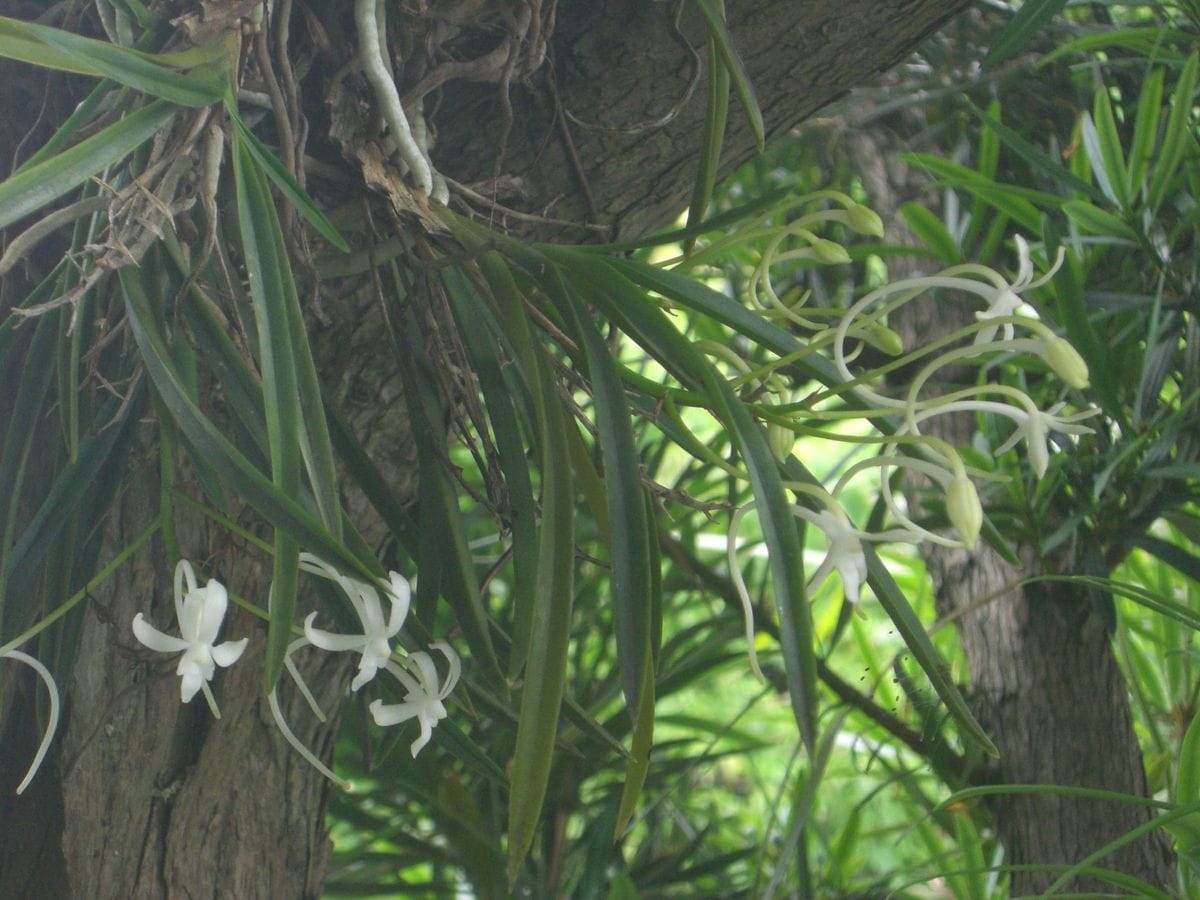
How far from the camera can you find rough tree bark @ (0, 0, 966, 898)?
0.42m

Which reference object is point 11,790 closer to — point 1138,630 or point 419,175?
point 419,175

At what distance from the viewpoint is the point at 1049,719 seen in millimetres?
622

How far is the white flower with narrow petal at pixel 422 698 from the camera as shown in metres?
0.34

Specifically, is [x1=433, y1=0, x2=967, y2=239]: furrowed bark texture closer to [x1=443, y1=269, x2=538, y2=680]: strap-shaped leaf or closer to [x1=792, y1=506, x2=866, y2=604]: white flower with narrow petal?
[x1=443, y1=269, x2=538, y2=680]: strap-shaped leaf

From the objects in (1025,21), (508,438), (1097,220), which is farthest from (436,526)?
(1097,220)

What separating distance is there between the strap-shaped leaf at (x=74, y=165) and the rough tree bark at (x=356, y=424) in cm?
10

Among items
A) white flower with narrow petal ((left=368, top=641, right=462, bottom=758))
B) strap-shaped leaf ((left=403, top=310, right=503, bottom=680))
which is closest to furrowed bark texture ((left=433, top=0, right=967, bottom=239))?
strap-shaped leaf ((left=403, top=310, right=503, bottom=680))

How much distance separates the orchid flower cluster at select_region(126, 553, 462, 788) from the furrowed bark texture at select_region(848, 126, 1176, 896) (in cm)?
38

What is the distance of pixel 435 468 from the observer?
40cm

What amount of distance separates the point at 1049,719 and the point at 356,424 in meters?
0.46

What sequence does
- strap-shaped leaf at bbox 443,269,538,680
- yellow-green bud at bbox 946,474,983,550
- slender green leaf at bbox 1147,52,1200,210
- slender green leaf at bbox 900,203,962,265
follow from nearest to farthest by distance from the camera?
yellow-green bud at bbox 946,474,983,550 → strap-shaped leaf at bbox 443,269,538,680 → slender green leaf at bbox 1147,52,1200,210 → slender green leaf at bbox 900,203,962,265

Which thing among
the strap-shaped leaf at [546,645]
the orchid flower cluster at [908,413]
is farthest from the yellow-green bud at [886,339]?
the strap-shaped leaf at [546,645]

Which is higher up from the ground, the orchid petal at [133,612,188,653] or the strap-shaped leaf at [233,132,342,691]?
the strap-shaped leaf at [233,132,342,691]

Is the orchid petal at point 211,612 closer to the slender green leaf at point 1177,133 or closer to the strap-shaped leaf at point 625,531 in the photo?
the strap-shaped leaf at point 625,531
